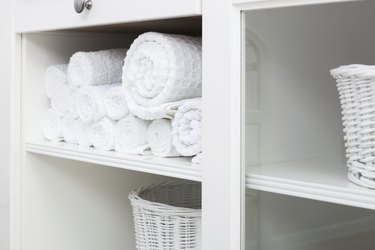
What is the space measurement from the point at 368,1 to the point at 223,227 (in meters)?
0.38

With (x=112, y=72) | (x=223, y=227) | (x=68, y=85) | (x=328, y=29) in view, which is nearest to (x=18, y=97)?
(x=68, y=85)

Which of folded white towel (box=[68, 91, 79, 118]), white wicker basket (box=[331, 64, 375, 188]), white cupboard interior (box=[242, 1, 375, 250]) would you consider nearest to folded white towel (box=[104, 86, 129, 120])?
folded white towel (box=[68, 91, 79, 118])

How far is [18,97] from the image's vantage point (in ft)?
4.33

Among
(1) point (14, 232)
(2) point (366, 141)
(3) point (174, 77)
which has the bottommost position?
(1) point (14, 232)

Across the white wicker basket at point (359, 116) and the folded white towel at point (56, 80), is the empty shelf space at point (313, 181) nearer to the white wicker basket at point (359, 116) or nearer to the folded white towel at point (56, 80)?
the white wicker basket at point (359, 116)

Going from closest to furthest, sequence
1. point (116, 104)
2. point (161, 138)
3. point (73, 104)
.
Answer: point (161, 138) < point (116, 104) < point (73, 104)

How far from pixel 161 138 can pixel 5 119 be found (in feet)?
1.51

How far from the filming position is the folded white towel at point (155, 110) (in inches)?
39.6

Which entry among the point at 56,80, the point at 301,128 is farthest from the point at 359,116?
the point at 56,80

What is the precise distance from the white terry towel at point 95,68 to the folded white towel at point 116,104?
7 centimetres

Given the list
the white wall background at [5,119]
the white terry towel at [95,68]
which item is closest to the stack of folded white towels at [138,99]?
the white terry towel at [95,68]

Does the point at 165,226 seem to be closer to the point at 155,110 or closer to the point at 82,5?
the point at 155,110

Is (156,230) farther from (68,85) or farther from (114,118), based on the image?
(68,85)

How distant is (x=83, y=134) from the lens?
124 centimetres
